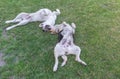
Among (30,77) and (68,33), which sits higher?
(68,33)

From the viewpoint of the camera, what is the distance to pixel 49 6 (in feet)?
15.7

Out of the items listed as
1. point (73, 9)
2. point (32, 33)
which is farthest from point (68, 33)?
point (73, 9)

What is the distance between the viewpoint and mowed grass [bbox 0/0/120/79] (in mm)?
3098

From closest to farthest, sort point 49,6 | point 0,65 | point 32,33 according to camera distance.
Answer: point 0,65
point 32,33
point 49,6

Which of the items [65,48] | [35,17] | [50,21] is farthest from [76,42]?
[35,17]

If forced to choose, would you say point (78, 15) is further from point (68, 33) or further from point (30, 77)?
point (30, 77)

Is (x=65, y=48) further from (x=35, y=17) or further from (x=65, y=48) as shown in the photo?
(x=35, y=17)

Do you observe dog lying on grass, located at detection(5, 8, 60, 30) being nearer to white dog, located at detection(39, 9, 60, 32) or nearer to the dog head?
white dog, located at detection(39, 9, 60, 32)

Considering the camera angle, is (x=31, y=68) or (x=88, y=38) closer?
(x=31, y=68)

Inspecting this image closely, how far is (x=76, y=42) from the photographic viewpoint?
12.0ft

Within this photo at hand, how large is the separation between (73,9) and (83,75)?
1.93m

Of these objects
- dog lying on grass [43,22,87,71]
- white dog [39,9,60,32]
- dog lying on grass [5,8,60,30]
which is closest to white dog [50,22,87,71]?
dog lying on grass [43,22,87,71]

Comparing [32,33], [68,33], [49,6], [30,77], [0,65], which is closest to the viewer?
[30,77]

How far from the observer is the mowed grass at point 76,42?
3098 mm
